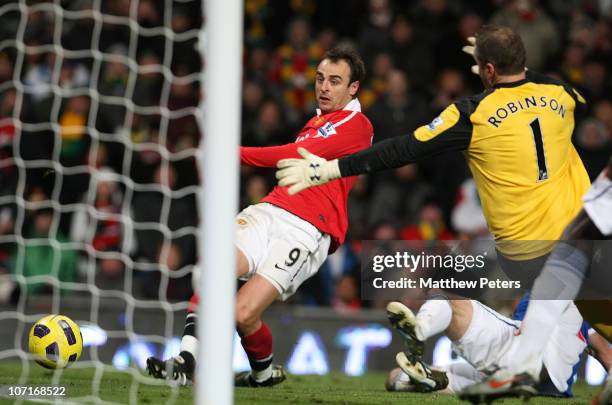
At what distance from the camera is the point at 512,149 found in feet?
18.9

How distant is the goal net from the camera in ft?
31.5

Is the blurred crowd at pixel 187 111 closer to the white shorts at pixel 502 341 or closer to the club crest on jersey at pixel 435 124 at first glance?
the white shorts at pixel 502 341

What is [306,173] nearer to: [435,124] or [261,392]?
[435,124]

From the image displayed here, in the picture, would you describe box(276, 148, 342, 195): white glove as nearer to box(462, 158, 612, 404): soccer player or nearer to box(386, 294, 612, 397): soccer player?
box(386, 294, 612, 397): soccer player

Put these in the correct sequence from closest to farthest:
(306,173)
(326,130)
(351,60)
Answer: (306,173) < (326,130) < (351,60)

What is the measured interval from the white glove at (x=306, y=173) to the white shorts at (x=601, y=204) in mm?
1200

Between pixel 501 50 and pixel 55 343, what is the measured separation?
306cm

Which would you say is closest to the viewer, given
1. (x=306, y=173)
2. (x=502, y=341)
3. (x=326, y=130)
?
(x=306, y=173)

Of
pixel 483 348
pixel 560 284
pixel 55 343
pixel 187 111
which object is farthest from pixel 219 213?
pixel 187 111

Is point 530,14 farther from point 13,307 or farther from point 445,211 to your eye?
point 13,307

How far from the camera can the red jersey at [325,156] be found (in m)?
6.55

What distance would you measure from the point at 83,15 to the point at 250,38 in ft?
8.28

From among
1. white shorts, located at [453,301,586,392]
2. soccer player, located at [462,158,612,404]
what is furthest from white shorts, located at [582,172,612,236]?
white shorts, located at [453,301,586,392]

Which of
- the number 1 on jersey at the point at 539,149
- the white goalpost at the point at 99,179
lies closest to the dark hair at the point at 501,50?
the number 1 on jersey at the point at 539,149
